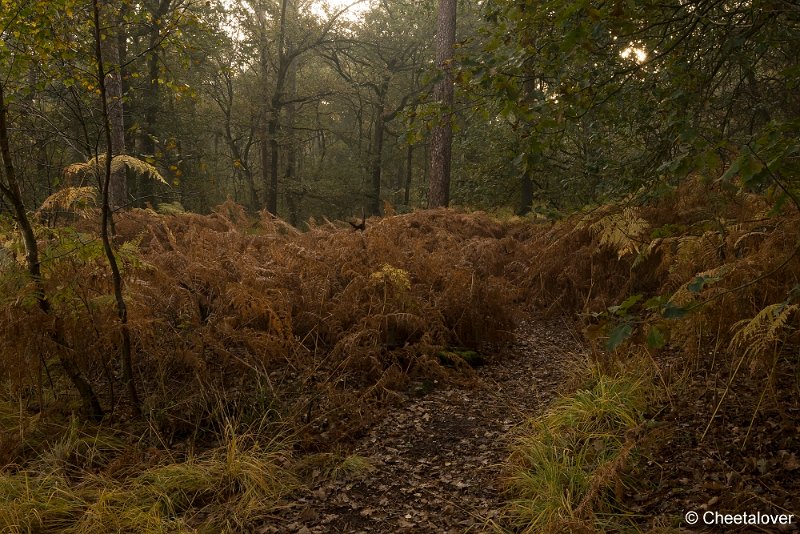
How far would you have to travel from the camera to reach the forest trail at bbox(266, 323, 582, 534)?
314 cm

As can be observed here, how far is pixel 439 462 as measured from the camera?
373 cm

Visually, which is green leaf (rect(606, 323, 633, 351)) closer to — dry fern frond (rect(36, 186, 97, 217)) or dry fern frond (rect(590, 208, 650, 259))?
dry fern frond (rect(590, 208, 650, 259))

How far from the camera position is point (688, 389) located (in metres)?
3.71

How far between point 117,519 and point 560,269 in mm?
5549

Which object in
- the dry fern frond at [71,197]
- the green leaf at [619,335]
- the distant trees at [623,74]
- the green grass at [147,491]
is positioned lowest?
the green grass at [147,491]

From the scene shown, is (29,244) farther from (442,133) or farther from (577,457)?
(442,133)

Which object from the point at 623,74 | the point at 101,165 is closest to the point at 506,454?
the point at 623,74

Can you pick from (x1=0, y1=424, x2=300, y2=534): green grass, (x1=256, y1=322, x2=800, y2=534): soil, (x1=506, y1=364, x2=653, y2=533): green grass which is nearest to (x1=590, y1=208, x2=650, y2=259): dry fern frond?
(x1=256, y1=322, x2=800, y2=534): soil

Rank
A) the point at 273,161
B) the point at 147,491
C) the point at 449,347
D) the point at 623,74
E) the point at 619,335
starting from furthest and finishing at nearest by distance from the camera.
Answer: the point at 273,161, the point at 449,347, the point at 623,74, the point at 147,491, the point at 619,335

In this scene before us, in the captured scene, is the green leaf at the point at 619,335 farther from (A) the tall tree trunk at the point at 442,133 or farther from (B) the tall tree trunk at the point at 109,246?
(A) the tall tree trunk at the point at 442,133

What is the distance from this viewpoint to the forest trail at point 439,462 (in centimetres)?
314

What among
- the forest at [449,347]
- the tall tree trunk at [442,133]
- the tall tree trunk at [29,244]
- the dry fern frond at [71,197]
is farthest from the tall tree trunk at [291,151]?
the tall tree trunk at [29,244]

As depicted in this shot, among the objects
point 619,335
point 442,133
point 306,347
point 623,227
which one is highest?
point 442,133

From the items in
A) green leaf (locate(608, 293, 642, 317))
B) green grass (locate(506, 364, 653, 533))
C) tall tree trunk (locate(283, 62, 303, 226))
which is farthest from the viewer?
tall tree trunk (locate(283, 62, 303, 226))
